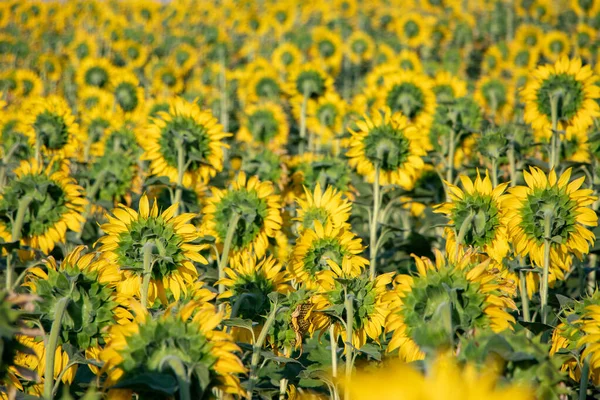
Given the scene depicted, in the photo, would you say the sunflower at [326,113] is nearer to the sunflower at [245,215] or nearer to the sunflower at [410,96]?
the sunflower at [410,96]

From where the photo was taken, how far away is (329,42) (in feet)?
25.5

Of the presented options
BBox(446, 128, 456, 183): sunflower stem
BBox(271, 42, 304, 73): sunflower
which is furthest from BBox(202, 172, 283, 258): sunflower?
BBox(271, 42, 304, 73): sunflower

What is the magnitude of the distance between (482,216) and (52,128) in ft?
8.57

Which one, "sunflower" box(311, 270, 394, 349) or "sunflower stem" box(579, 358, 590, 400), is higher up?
"sunflower" box(311, 270, 394, 349)

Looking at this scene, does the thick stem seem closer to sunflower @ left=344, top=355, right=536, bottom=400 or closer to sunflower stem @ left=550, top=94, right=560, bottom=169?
sunflower stem @ left=550, top=94, right=560, bottom=169

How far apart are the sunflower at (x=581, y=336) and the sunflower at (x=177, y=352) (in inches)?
34.3

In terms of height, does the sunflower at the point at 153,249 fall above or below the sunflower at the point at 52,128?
below

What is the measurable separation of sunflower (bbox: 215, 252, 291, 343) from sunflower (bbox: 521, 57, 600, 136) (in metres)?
1.77

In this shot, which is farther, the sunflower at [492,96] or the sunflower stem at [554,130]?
the sunflower at [492,96]

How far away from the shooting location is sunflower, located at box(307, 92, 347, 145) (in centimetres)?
593

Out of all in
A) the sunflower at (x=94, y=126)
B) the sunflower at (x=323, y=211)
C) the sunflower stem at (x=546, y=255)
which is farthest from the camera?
the sunflower at (x=94, y=126)

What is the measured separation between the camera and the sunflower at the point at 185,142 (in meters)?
3.18

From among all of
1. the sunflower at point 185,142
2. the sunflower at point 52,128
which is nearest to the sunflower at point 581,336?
the sunflower at point 185,142

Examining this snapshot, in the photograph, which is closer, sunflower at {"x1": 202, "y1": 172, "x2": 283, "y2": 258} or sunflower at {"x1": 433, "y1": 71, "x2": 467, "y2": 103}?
sunflower at {"x1": 202, "y1": 172, "x2": 283, "y2": 258}
